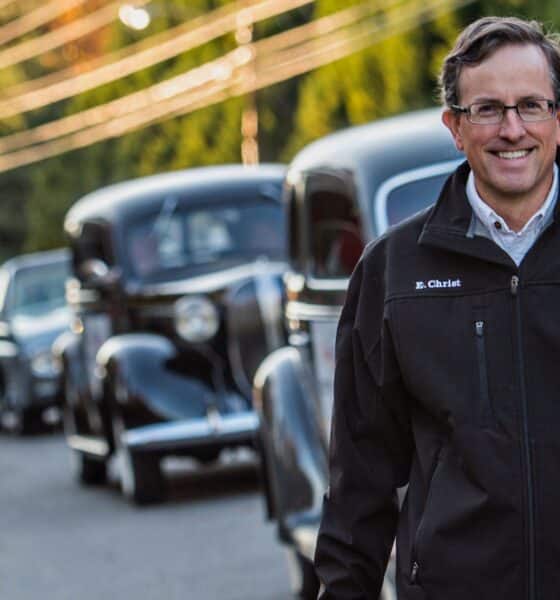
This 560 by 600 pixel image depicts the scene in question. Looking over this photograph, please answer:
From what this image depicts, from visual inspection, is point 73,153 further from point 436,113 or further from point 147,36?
point 436,113

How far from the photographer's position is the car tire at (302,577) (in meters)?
8.34

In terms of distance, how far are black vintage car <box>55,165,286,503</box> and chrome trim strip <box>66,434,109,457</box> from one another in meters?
0.01

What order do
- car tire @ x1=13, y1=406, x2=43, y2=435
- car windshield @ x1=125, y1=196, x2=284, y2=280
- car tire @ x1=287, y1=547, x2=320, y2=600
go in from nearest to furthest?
1. car tire @ x1=287, y1=547, x2=320, y2=600
2. car windshield @ x1=125, y1=196, x2=284, y2=280
3. car tire @ x1=13, y1=406, x2=43, y2=435

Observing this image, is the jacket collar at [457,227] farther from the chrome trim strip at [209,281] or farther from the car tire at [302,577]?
the chrome trim strip at [209,281]

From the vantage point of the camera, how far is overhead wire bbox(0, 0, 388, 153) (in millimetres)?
31141

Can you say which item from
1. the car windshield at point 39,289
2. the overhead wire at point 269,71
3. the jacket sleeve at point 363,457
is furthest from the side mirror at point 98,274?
the overhead wire at point 269,71

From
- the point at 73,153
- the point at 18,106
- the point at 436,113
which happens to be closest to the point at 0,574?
the point at 436,113

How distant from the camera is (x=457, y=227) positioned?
12.3 ft

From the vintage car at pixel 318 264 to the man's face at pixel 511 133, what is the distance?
335cm

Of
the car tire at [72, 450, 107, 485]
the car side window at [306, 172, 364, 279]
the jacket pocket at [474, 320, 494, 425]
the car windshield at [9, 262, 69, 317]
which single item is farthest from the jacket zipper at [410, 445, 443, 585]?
the car windshield at [9, 262, 69, 317]

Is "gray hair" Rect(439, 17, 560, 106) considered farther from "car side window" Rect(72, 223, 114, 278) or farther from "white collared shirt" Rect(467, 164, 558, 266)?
"car side window" Rect(72, 223, 114, 278)

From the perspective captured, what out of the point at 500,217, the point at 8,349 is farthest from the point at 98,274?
the point at 500,217

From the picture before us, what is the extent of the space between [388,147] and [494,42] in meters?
3.91

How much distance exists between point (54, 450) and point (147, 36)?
3404cm
